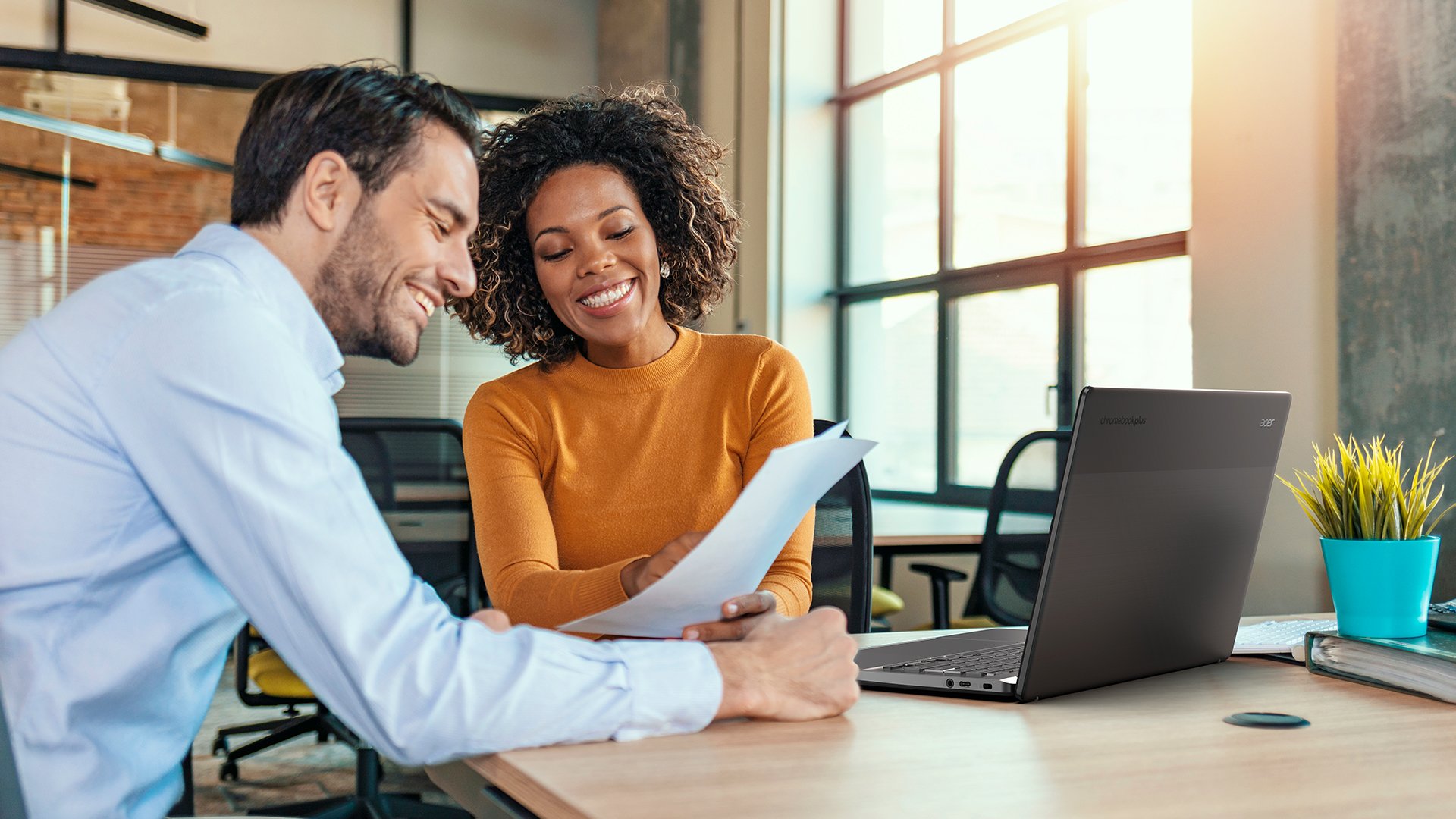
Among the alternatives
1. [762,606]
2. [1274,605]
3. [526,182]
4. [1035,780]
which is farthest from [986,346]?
[1035,780]

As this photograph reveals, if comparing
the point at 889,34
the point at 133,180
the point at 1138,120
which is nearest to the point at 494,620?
the point at 1138,120

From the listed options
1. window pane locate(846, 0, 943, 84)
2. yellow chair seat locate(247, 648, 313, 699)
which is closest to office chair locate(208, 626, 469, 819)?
yellow chair seat locate(247, 648, 313, 699)

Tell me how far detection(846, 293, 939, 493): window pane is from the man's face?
3.51 metres

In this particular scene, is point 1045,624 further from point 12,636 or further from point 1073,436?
point 12,636

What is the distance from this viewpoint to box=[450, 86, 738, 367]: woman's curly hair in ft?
6.07

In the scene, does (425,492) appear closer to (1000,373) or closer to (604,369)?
(604,369)

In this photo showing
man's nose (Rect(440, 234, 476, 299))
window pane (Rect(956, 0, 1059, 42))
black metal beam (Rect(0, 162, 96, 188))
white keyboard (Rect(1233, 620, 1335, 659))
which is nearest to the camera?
man's nose (Rect(440, 234, 476, 299))

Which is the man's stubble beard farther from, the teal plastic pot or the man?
the teal plastic pot

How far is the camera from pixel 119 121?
5.51 meters

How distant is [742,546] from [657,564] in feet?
0.67

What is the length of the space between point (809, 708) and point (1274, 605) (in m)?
2.09

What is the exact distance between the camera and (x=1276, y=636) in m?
1.38

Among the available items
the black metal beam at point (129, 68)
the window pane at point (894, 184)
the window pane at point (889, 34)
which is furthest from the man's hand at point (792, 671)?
the black metal beam at point (129, 68)

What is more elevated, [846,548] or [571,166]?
[571,166]
